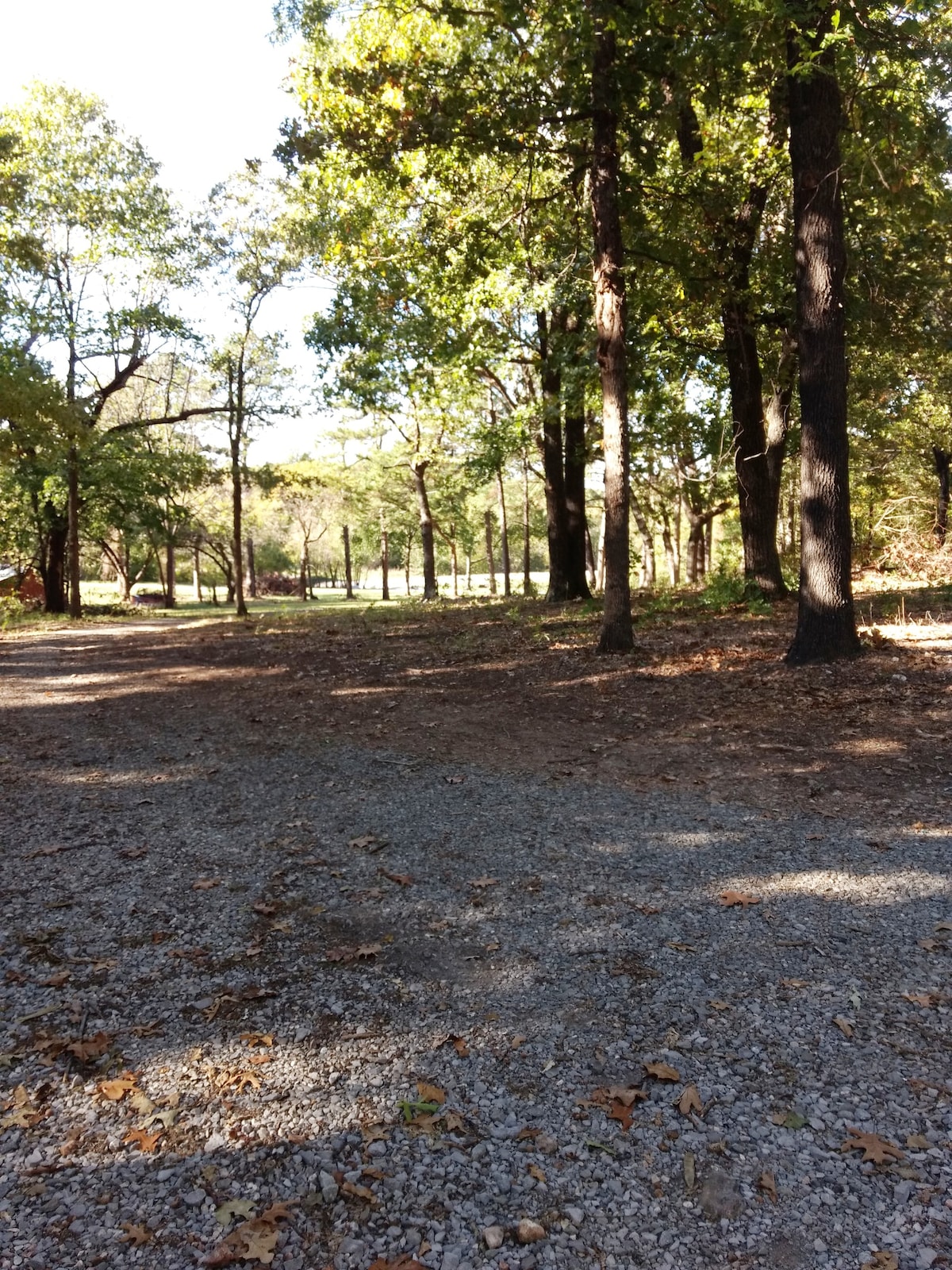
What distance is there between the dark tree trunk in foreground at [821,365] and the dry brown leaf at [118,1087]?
775 cm

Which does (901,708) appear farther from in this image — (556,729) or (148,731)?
(148,731)

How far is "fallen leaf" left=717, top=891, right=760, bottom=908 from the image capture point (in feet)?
13.1

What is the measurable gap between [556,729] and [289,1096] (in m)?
5.24

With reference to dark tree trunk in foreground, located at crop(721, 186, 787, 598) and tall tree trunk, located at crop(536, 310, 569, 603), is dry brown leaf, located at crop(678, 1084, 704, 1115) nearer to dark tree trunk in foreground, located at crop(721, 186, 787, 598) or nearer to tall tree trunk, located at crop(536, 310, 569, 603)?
dark tree trunk in foreground, located at crop(721, 186, 787, 598)

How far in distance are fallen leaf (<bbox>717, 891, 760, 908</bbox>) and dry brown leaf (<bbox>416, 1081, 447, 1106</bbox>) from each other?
1.85m

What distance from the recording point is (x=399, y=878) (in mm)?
4441

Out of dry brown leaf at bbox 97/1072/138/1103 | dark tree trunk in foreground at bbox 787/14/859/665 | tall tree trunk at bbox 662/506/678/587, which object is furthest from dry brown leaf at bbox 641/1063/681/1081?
tall tree trunk at bbox 662/506/678/587

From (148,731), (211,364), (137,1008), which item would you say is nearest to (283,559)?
(211,364)

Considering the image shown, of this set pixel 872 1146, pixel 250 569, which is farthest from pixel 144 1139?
pixel 250 569

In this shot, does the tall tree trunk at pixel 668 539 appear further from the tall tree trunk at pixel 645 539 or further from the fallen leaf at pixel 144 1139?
the fallen leaf at pixel 144 1139

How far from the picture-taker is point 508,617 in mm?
17516

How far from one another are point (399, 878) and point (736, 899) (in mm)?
1733

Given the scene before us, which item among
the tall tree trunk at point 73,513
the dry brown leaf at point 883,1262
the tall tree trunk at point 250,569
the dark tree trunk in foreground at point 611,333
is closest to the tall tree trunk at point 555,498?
the dark tree trunk in foreground at point 611,333

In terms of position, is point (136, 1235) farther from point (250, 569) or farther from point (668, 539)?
point (250, 569)
